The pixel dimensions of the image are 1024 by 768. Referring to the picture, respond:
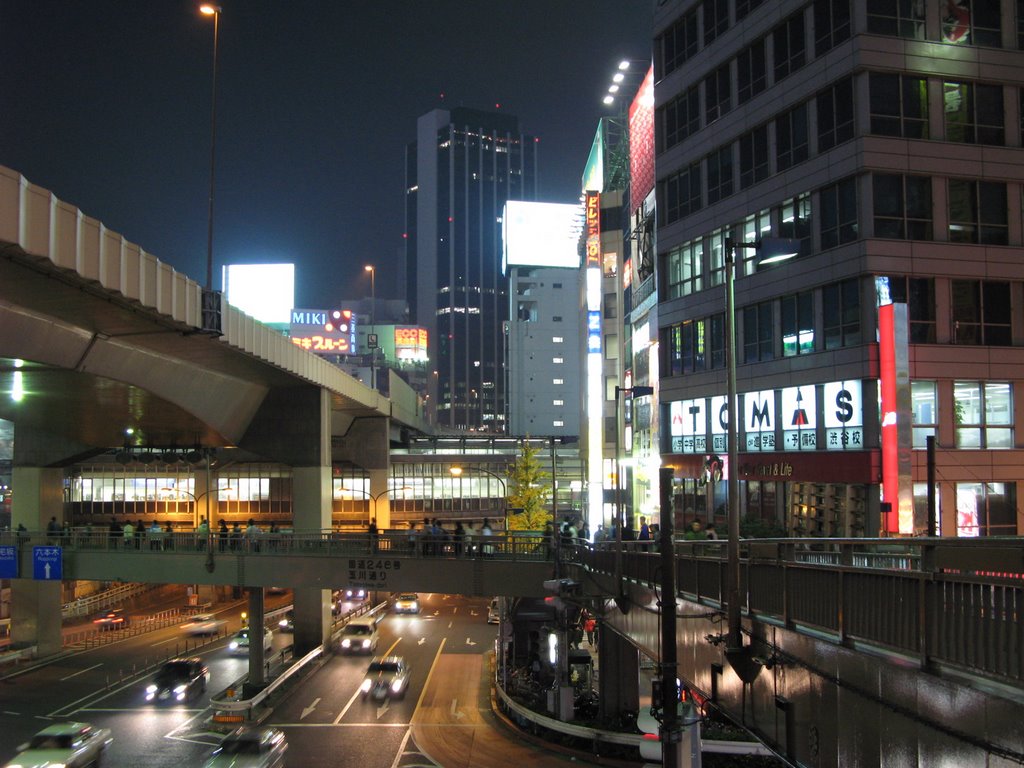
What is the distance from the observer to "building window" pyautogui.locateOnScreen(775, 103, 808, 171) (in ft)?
112

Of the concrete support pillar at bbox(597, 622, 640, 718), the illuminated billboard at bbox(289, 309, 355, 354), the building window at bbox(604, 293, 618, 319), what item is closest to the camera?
the concrete support pillar at bbox(597, 622, 640, 718)

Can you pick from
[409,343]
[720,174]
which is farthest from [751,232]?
[409,343]

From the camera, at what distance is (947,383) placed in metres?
30.5

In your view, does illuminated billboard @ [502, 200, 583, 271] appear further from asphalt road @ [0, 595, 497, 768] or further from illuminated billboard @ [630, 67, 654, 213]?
asphalt road @ [0, 595, 497, 768]

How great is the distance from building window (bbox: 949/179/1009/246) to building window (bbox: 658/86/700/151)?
44.0ft

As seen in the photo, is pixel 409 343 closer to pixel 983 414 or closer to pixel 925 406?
pixel 925 406

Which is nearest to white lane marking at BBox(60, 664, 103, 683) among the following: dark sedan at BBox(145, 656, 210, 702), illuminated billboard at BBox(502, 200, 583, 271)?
dark sedan at BBox(145, 656, 210, 702)

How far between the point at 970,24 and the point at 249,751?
34.4 metres

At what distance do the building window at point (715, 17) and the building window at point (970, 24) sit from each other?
1018cm

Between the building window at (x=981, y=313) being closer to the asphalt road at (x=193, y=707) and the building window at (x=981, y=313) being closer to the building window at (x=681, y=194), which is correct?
the building window at (x=681, y=194)

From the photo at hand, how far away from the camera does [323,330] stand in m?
110

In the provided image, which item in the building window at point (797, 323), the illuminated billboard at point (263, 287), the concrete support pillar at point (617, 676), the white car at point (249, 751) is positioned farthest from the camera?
the illuminated billboard at point (263, 287)

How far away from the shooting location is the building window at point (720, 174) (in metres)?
38.9

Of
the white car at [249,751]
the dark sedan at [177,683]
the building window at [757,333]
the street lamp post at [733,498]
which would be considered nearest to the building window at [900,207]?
the building window at [757,333]
